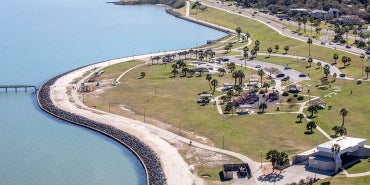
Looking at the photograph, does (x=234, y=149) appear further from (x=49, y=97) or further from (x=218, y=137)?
(x=49, y=97)

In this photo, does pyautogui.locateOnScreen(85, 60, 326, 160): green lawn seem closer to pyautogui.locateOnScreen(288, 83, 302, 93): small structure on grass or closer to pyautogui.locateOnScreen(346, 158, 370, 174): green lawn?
pyautogui.locateOnScreen(346, 158, 370, 174): green lawn

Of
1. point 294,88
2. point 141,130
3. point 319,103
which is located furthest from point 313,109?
point 141,130

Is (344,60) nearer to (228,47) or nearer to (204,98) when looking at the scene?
(228,47)

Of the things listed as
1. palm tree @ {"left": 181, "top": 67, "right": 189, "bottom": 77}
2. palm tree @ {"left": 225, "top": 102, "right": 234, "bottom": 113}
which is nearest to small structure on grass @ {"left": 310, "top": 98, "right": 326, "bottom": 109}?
palm tree @ {"left": 225, "top": 102, "right": 234, "bottom": 113}

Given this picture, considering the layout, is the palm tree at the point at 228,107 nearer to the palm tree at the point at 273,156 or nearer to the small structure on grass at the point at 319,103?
the small structure on grass at the point at 319,103

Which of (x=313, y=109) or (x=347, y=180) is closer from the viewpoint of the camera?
(x=347, y=180)

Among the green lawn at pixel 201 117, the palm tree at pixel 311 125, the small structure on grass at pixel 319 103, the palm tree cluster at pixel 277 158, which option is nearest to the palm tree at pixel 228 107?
the green lawn at pixel 201 117

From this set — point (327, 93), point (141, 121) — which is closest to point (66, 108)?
point (141, 121)
